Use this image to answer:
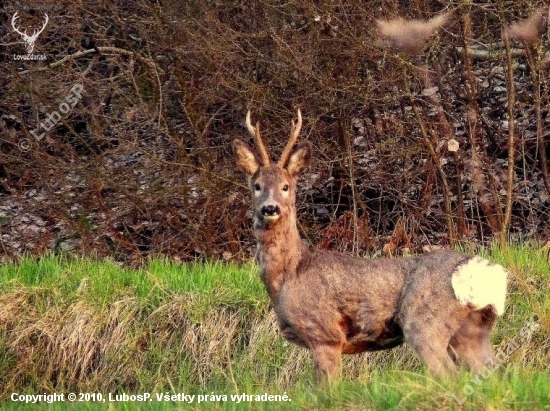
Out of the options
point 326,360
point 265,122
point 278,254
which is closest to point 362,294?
point 326,360

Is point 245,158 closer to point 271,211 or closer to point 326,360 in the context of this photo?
point 271,211

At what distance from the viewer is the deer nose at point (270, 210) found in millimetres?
6852

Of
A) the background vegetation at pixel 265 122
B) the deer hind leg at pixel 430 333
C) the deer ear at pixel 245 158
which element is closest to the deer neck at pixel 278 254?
the deer ear at pixel 245 158

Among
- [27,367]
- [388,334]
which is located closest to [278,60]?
[27,367]

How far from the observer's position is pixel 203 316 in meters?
8.62

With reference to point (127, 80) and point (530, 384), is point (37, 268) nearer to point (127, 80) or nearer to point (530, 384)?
point (127, 80)

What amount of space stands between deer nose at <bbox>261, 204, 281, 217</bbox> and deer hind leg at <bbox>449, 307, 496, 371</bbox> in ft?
4.20

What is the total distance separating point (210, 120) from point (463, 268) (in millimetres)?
5193

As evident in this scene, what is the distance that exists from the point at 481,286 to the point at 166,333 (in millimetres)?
3055

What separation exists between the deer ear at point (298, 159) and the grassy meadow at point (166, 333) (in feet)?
5.11

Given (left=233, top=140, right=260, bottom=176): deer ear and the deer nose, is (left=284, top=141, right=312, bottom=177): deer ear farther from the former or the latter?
the deer nose

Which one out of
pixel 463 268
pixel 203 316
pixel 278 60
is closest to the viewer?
pixel 463 268

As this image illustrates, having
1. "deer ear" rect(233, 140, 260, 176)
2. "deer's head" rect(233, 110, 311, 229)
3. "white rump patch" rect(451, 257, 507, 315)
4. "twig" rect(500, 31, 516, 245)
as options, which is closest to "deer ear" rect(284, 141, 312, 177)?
"deer's head" rect(233, 110, 311, 229)

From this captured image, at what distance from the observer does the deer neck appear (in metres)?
6.96
